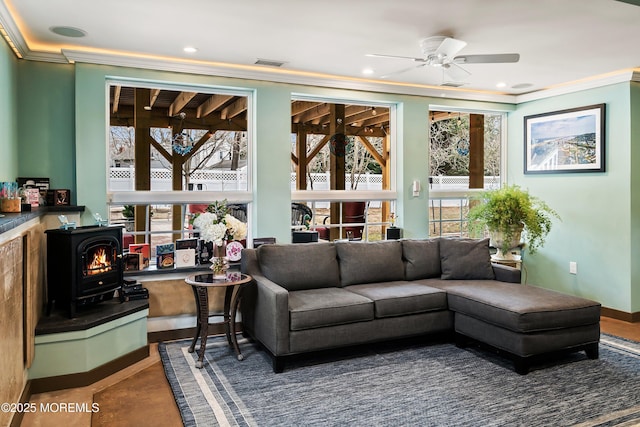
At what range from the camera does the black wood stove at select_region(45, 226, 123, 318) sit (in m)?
3.40

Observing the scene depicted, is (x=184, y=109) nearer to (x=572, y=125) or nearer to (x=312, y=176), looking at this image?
(x=312, y=176)

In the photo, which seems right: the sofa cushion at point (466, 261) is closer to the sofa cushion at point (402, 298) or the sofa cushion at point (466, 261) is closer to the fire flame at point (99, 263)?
the sofa cushion at point (402, 298)

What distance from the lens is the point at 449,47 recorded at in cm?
357

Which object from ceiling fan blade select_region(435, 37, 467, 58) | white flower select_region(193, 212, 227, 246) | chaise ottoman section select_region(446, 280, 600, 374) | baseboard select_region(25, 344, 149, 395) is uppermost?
ceiling fan blade select_region(435, 37, 467, 58)

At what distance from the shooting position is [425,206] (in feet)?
18.6

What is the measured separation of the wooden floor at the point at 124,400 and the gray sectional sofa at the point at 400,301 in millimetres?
833

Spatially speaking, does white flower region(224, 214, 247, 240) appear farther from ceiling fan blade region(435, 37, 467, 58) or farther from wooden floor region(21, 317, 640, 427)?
ceiling fan blade region(435, 37, 467, 58)

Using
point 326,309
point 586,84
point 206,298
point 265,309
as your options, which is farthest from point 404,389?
point 586,84

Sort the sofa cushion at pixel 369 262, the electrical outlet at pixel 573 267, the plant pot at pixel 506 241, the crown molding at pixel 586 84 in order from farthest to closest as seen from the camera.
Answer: the electrical outlet at pixel 573 267 < the plant pot at pixel 506 241 < the crown molding at pixel 586 84 < the sofa cushion at pixel 369 262

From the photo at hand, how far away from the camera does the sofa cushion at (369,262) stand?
14.4 feet

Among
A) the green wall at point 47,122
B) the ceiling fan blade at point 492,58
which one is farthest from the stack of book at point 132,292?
the ceiling fan blade at point 492,58

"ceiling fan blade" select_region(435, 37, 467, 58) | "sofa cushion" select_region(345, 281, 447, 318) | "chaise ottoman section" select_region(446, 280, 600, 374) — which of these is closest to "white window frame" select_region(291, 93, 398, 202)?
"sofa cushion" select_region(345, 281, 447, 318)

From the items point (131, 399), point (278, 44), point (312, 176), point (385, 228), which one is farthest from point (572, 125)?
point (131, 399)

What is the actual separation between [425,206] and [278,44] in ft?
8.96
